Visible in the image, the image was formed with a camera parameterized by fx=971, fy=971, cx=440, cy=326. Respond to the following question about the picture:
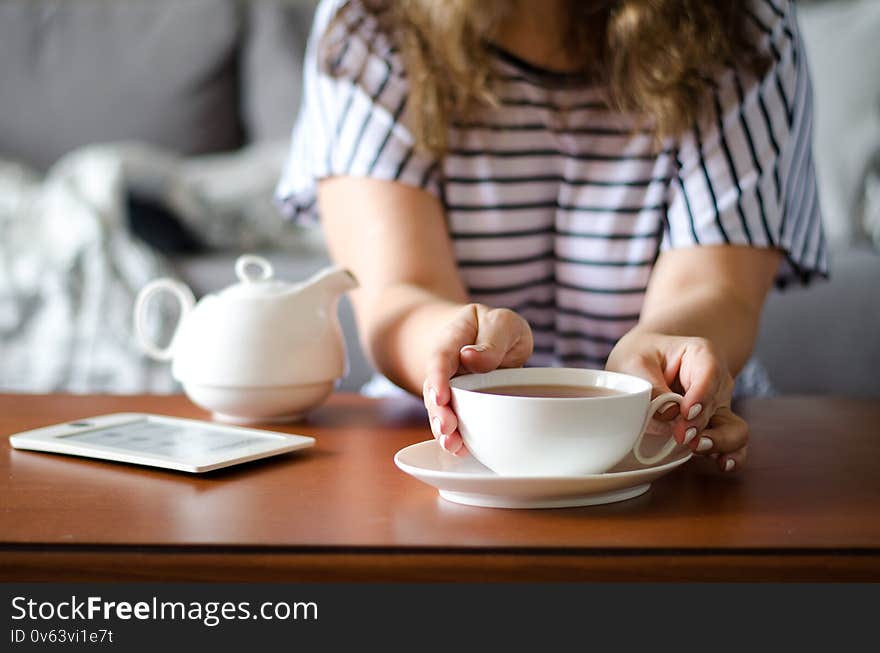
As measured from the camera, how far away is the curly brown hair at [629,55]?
0.95 meters

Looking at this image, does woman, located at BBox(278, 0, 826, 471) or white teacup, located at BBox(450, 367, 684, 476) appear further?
woman, located at BBox(278, 0, 826, 471)

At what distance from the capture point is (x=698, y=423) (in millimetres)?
551

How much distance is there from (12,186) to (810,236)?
1.68 meters

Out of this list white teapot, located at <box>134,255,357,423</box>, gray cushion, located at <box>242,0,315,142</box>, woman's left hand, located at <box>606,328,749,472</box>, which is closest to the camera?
woman's left hand, located at <box>606,328,749,472</box>

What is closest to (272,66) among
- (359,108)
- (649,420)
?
(359,108)

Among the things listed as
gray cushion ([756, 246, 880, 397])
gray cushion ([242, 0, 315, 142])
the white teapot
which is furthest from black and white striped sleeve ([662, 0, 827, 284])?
gray cushion ([242, 0, 315, 142])

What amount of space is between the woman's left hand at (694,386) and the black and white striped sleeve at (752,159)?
33cm

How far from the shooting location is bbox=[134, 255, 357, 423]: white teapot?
0.72 meters

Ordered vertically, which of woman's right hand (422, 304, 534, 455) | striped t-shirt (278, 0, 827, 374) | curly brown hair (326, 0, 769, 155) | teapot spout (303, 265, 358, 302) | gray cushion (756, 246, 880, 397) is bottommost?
gray cushion (756, 246, 880, 397)

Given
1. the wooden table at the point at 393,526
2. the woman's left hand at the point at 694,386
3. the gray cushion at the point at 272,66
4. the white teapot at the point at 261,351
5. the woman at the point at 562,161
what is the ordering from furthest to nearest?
the gray cushion at the point at 272,66
the woman at the point at 562,161
the white teapot at the point at 261,351
the woman's left hand at the point at 694,386
the wooden table at the point at 393,526

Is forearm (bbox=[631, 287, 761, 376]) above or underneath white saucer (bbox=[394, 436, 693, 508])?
above

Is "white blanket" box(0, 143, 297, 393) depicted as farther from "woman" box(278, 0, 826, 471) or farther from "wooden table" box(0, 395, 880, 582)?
"wooden table" box(0, 395, 880, 582)

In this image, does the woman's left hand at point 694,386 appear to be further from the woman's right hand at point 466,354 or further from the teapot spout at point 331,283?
the teapot spout at point 331,283

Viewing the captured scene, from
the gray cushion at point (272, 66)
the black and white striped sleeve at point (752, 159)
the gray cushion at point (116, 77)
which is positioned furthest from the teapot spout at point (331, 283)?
the gray cushion at point (116, 77)
